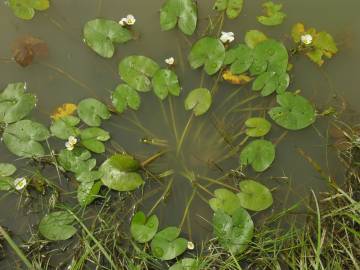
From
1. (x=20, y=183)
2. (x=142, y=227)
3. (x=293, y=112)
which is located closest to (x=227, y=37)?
(x=293, y=112)

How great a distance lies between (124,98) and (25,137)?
548 mm

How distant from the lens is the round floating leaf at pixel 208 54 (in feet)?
8.01

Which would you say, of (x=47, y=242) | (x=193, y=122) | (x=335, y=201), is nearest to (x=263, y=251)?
(x=335, y=201)

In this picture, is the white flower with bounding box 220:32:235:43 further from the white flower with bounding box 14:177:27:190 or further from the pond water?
the white flower with bounding box 14:177:27:190

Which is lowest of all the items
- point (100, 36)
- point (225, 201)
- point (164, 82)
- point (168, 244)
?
point (168, 244)

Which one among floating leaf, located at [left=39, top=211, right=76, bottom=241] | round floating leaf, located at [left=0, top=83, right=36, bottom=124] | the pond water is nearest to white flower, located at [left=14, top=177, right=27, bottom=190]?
the pond water

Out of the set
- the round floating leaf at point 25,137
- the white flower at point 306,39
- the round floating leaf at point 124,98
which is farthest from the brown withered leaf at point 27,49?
the white flower at point 306,39

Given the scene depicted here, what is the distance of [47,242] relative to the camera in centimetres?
220

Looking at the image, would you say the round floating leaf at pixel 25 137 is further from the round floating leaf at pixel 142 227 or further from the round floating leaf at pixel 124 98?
the round floating leaf at pixel 142 227

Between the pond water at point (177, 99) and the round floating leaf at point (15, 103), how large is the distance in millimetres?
59

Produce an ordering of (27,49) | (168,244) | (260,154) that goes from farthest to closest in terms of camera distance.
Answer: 1. (27,49)
2. (260,154)
3. (168,244)

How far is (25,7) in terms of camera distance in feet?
8.41

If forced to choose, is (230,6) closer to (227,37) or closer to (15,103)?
(227,37)

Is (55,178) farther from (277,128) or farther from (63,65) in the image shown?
(277,128)
